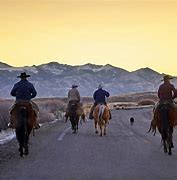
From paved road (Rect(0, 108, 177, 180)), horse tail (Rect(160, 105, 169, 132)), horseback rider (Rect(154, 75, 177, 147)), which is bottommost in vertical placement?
paved road (Rect(0, 108, 177, 180))

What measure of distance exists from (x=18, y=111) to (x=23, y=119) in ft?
1.02

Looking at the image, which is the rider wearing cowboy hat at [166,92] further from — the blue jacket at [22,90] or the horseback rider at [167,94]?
the blue jacket at [22,90]

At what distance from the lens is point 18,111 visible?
20578 mm

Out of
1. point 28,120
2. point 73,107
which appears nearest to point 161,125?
point 28,120

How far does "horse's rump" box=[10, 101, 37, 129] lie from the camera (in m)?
20.5

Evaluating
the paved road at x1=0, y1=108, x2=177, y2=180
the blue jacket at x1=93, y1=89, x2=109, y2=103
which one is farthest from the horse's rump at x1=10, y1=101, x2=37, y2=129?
the blue jacket at x1=93, y1=89, x2=109, y2=103

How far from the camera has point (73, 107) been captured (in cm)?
3275

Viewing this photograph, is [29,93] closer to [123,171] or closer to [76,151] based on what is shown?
[76,151]

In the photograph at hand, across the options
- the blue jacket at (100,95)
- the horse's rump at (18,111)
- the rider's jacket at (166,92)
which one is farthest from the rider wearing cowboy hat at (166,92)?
the blue jacket at (100,95)

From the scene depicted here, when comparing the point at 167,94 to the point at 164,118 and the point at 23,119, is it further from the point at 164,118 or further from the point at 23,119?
the point at 23,119

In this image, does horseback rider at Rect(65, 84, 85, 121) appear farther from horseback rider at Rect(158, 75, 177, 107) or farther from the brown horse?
horseback rider at Rect(158, 75, 177, 107)

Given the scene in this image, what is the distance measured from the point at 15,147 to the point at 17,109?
3.04 metres

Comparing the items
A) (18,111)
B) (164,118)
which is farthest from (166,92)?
(18,111)

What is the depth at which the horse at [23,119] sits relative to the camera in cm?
2047
